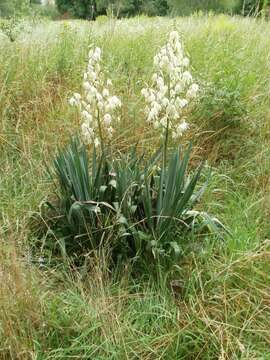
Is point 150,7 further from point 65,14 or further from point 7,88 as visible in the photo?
point 65,14

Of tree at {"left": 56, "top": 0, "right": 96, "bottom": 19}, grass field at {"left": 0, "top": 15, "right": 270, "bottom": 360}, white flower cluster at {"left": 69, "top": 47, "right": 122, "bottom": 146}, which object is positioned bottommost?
tree at {"left": 56, "top": 0, "right": 96, "bottom": 19}

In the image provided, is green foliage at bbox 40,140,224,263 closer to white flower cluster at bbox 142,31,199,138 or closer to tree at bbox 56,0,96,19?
white flower cluster at bbox 142,31,199,138

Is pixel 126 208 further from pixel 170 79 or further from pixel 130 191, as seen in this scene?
pixel 170 79

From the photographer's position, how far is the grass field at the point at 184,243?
6.51ft

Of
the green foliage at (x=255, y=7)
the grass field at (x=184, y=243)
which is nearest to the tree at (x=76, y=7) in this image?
the green foliage at (x=255, y=7)

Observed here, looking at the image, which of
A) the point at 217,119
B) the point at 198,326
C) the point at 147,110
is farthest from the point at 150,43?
the point at 198,326

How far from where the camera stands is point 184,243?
251 cm

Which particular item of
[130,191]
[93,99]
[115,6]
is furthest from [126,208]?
[115,6]

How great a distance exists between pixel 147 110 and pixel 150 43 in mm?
2656

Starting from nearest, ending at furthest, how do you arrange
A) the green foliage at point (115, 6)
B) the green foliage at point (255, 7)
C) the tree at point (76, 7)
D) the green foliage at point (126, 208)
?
the green foliage at point (126, 208), the green foliage at point (255, 7), the green foliage at point (115, 6), the tree at point (76, 7)

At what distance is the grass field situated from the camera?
1983 millimetres

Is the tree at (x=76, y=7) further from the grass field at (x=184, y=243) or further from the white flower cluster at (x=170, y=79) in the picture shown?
the white flower cluster at (x=170, y=79)

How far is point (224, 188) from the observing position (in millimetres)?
3166

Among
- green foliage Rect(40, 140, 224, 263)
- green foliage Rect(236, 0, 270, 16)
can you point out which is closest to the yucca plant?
green foliage Rect(40, 140, 224, 263)
